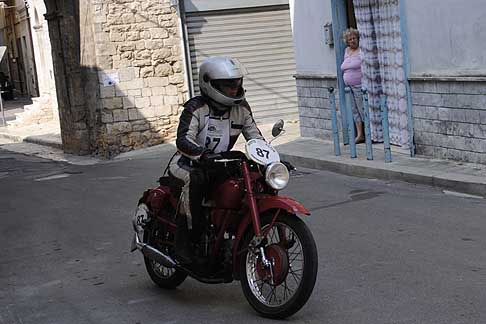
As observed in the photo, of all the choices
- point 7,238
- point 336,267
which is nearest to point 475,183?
point 336,267

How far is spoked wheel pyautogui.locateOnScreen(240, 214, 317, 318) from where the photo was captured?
508cm

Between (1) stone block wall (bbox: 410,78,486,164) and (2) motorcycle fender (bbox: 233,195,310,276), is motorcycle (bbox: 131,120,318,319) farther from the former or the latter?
(1) stone block wall (bbox: 410,78,486,164)

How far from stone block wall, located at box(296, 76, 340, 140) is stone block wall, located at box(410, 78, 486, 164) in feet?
8.37

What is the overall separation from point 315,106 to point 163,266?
875 centimetres

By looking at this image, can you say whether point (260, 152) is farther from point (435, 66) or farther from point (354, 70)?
point (354, 70)

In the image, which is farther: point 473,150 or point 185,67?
point 185,67

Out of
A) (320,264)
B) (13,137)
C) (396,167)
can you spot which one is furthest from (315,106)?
(13,137)

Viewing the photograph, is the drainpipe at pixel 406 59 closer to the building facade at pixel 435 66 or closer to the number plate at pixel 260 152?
the building facade at pixel 435 66

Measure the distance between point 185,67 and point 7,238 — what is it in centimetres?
970

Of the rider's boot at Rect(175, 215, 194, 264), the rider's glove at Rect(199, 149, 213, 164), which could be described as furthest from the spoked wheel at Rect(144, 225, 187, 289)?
the rider's glove at Rect(199, 149, 213, 164)

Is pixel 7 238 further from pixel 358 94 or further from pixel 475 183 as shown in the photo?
pixel 358 94

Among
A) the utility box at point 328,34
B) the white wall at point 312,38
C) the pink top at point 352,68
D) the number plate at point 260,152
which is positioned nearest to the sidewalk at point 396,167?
the pink top at point 352,68

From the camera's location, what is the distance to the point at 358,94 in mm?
12977

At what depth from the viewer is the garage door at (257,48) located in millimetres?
18828
